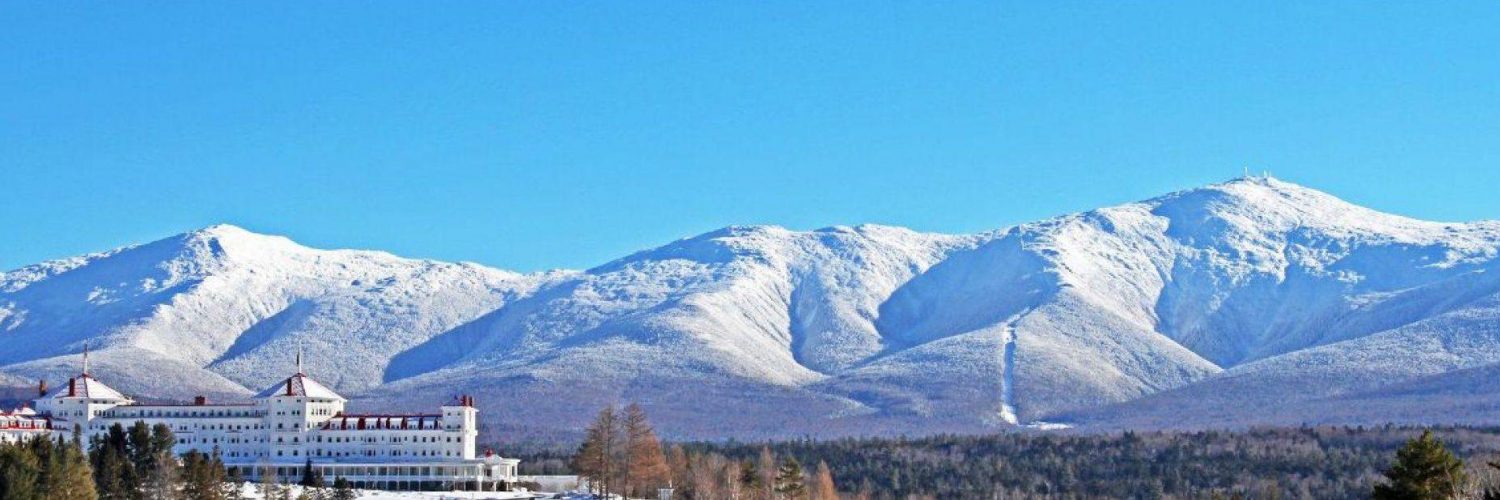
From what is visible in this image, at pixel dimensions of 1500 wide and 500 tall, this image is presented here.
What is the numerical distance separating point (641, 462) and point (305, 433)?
32.3 meters

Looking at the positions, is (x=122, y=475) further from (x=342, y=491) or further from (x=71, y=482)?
(x=71, y=482)

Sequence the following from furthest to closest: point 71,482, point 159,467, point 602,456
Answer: point 602,456, point 159,467, point 71,482

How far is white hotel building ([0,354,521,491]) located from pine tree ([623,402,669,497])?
12.4 meters

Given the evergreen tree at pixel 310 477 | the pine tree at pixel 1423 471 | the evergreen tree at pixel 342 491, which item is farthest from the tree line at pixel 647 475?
the pine tree at pixel 1423 471

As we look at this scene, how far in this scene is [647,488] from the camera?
14725 cm

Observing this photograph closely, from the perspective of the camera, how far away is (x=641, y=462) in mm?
141250

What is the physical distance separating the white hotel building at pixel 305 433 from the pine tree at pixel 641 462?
12439 mm

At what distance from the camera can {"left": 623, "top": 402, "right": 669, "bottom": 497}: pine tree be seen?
141250 mm

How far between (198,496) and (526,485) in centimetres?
4188

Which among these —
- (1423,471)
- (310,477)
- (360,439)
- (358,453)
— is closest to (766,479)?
(358,453)

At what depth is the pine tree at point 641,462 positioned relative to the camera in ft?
463

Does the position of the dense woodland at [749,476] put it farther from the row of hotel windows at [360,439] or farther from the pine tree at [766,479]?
the row of hotel windows at [360,439]

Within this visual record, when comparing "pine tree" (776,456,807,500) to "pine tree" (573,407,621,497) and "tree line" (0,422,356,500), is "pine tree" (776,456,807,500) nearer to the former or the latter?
"pine tree" (573,407,621,497)

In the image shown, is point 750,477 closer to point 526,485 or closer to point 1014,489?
point 526,485
